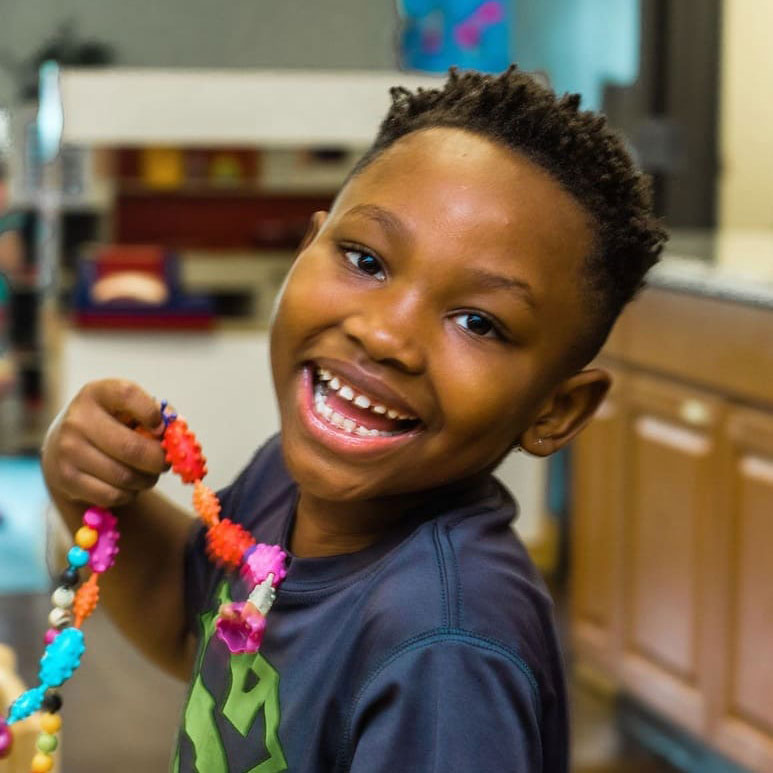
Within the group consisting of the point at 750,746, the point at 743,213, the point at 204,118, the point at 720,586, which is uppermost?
the point at 204,118

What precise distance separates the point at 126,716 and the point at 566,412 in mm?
2308

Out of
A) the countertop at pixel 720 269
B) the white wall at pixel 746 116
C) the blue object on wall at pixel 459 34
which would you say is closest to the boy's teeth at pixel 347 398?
the countertop at pixel 720 269

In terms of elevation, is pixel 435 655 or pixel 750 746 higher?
pixel 435 655

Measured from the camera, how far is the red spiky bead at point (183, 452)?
0.80 meters

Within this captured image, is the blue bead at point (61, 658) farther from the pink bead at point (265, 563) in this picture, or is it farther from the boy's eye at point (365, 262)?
the boy's eye at point (365, 262)

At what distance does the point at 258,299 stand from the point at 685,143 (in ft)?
4.07

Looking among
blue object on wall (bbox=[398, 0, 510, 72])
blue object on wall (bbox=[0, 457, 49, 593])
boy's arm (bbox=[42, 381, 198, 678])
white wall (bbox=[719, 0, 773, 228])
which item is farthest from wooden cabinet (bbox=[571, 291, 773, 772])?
boy's arm (bbox=[42, 381, 198, 678])

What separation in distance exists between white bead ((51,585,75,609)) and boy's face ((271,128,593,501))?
20cm

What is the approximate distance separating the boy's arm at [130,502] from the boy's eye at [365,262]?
0.17 m

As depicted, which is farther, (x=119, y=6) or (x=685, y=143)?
(x=119, y=6)

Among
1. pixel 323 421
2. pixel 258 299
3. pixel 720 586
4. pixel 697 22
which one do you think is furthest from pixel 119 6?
pixel 323 421

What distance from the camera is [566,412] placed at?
77 cm

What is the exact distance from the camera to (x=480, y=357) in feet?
2.21

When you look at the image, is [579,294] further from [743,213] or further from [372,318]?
[743,213]
